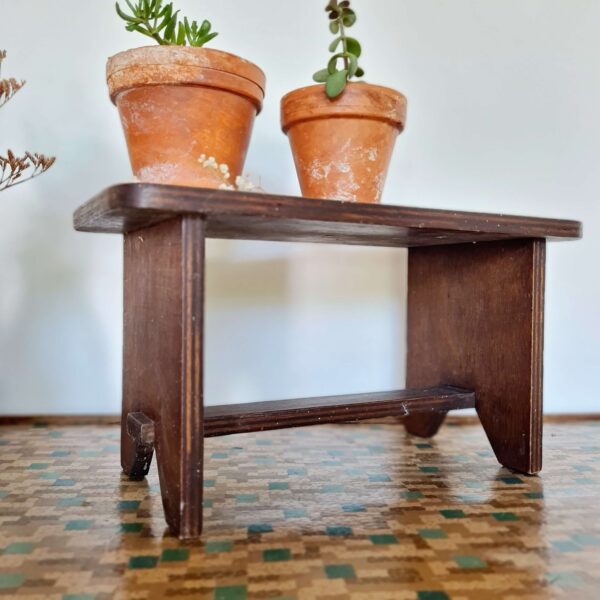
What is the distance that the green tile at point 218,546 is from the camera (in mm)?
972

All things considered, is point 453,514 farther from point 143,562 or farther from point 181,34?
point 181,34

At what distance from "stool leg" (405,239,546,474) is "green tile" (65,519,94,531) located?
94 cm

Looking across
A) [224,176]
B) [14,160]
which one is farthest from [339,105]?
[14,160]

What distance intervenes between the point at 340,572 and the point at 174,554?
263 millimetres

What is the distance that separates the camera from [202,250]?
1.01 metres

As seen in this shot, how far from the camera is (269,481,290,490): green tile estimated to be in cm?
128

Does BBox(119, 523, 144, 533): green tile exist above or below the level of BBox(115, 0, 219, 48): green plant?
below

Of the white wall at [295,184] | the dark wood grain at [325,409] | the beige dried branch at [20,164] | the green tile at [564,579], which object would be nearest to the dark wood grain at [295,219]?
the beige dried branch at [20,164]

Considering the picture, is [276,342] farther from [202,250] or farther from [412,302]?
[202,250]

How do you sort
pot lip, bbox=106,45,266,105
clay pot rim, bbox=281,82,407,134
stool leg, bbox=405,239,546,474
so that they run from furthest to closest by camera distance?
stool leg, bbox=405,239,546,474 → clay pot rim, bbox=281,82,407,134 → pot lip, bbox=106,45,266,105

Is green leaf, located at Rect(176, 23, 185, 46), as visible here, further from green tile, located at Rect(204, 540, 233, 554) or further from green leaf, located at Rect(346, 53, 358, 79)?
green tile, located at Rect(204, 540, 233, 554)

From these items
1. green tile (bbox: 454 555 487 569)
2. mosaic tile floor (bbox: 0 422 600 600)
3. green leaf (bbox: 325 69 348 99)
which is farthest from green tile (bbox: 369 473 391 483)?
green leaf (bbox: 325 69 348 99)

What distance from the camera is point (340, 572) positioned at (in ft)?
2.96

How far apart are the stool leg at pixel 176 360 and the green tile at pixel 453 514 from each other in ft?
1.49
